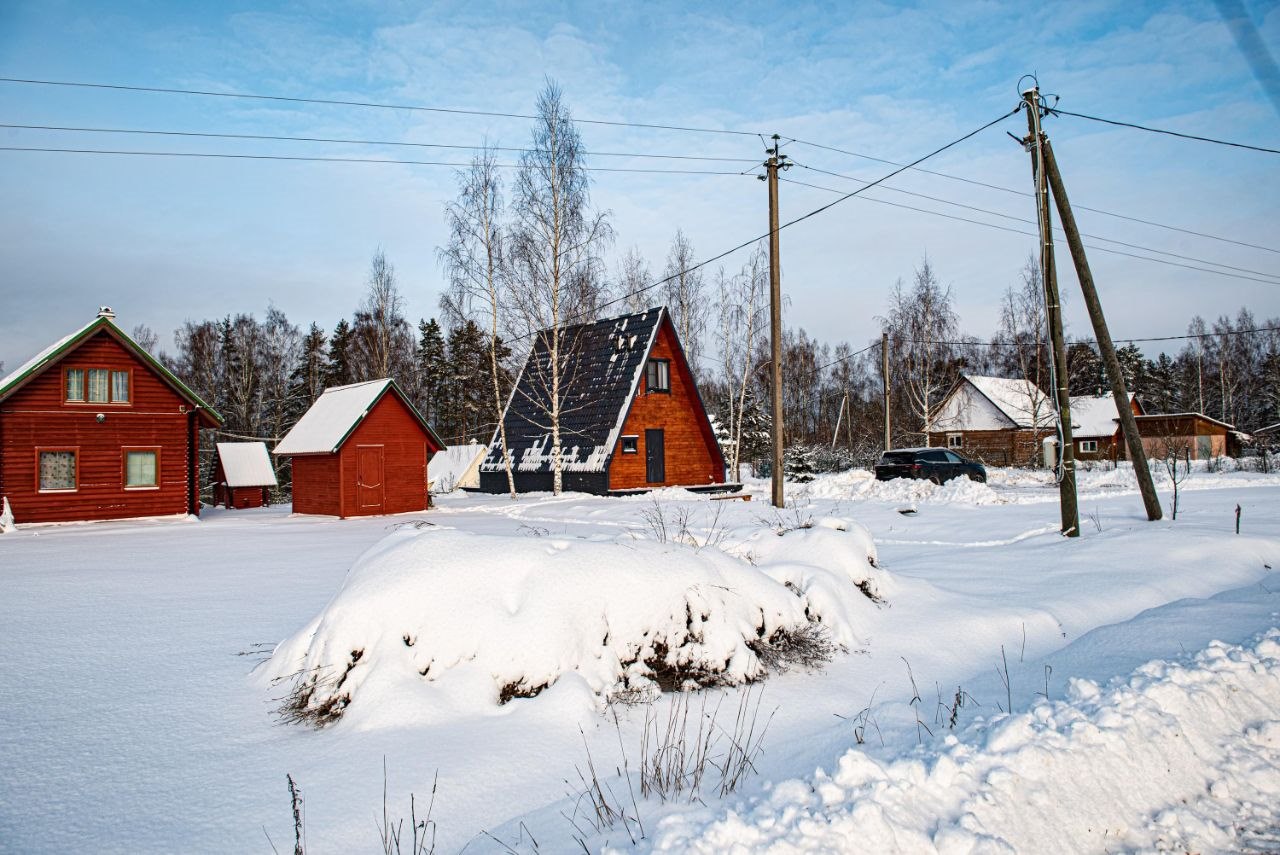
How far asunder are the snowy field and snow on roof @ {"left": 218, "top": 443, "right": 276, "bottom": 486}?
26203mm

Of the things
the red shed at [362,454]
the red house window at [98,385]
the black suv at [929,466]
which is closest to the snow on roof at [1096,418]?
the black suv at [929,466]

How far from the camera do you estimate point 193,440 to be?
930 inches

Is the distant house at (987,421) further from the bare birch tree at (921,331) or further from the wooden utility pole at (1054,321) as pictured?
the wooden utility pole at (1054,321)

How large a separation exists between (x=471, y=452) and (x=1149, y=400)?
56.1 meters

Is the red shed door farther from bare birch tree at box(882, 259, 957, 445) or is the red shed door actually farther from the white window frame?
bare birch tree at box(882, 259, 957, 445)

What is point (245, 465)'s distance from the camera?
32.6 m


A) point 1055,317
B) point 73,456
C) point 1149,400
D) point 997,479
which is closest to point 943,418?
point 997,479

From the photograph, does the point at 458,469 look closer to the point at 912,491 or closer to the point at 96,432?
the point at 96,432

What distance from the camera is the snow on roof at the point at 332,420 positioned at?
71.2 ft

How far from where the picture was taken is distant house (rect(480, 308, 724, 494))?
24047mm

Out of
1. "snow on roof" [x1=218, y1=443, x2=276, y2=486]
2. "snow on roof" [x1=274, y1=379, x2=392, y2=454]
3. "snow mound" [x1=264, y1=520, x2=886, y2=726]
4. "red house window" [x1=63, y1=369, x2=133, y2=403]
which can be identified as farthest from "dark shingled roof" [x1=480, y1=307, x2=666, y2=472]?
"snow mound" [x1=264, y1=520, x2=886, y2=726]

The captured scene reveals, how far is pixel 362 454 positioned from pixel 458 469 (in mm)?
16210

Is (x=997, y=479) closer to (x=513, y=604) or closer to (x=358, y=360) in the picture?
(x=513, y=604)

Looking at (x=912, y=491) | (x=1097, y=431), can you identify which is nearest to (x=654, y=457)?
(x=912, y=491)
